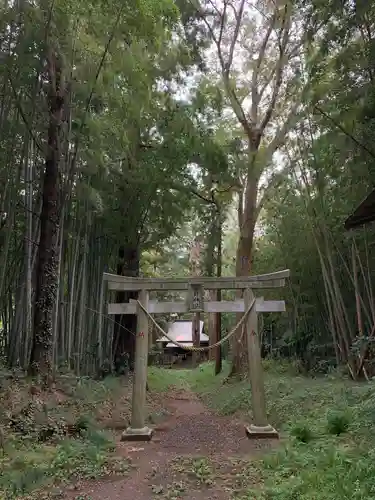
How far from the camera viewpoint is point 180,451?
432 cm

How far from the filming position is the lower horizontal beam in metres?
5.30

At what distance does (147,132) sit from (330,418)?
533 cm

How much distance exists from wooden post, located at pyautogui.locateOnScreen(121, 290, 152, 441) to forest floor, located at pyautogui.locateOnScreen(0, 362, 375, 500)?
13 cm

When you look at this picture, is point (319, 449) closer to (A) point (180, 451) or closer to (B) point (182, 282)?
(A) point (180, 451)

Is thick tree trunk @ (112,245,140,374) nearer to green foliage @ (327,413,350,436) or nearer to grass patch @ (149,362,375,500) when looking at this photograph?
grass patch @ (149,362,375,500)

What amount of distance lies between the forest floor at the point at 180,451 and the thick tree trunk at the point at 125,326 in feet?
6.88

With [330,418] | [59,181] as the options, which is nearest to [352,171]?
[330,418]

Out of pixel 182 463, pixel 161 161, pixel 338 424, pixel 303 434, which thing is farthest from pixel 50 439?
pixel 161 161

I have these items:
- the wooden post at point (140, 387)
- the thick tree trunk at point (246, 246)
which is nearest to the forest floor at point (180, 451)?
the wooden post at point (140, 387)

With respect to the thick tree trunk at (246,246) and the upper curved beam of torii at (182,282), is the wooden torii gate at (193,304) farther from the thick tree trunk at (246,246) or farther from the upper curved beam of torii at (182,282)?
the thick tree trunk at (246,246)

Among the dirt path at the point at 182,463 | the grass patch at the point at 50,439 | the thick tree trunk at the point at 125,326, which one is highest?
the thick tree trunk at the point at 125,326

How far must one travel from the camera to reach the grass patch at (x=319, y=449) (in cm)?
274

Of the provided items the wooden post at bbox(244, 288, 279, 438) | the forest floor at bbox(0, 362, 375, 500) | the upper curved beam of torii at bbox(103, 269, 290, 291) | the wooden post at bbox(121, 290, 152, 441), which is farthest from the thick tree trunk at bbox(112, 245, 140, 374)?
the wooden post at bbox(244, 288, 279, 438)

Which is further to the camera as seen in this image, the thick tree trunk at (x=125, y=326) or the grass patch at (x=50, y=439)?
the thick tree trunk at (x=125, y=326)
